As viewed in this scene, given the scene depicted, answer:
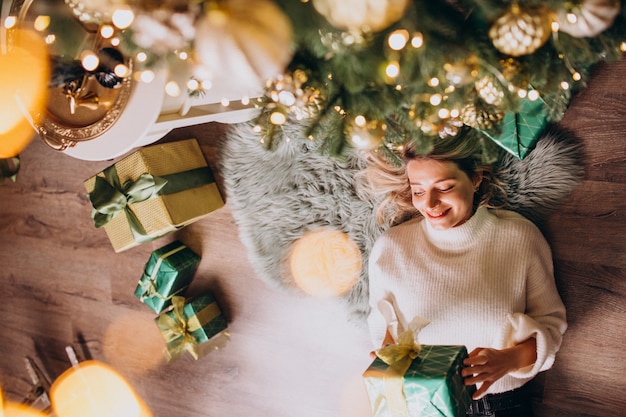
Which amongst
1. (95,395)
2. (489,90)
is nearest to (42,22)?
(489,90)

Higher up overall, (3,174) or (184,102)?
(3,174)

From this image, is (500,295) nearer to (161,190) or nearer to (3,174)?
(161,190)

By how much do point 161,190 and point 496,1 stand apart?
1.30 meters

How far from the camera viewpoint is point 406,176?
4.99ft

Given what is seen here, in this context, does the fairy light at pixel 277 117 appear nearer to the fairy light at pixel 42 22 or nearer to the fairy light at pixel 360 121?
the fairy light at pixel 360 121

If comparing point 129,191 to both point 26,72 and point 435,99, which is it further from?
point 435,99

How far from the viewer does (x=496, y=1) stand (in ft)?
2.71

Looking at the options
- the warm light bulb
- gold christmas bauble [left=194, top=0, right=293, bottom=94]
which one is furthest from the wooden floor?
gold christmas bauble [left=194, top=0, right=293, bottom=94]

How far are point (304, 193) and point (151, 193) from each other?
1.83 feet

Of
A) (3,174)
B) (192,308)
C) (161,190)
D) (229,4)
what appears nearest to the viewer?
(229,4)

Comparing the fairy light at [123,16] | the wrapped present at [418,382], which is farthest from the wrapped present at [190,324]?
the fairy light at [123,16]

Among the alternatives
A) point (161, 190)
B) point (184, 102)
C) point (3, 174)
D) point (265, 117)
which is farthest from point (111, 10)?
point (3, 174)

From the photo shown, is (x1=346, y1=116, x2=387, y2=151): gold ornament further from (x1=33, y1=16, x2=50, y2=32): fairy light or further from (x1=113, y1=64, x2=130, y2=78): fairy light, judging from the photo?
(x1=33, y1=16, x2=50, y2=32): fairy light

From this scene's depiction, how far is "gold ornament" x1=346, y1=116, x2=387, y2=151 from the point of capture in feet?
3.55
